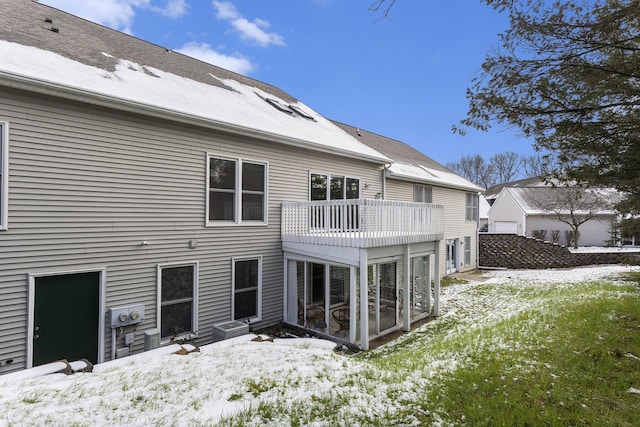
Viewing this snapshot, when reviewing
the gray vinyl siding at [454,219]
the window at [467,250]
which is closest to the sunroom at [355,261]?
the gray vinyl siding at [454,219]

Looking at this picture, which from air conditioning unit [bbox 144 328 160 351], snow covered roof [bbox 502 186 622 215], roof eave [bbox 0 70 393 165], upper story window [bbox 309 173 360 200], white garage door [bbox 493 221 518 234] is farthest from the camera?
white garage door [bbox 493 221 518 234]

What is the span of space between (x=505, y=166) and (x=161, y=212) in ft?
204

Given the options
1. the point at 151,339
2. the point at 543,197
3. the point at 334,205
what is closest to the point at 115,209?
the point at 151,339

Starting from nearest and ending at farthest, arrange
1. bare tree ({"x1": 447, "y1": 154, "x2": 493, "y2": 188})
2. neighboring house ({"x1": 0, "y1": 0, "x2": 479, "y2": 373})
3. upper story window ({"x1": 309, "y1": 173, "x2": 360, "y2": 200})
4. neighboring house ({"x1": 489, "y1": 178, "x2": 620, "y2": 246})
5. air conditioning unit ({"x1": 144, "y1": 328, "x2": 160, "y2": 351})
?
neighboring house ({"x1": 0, "y1": 0, "x2": 479, "y2": 373}), air conditioning unit ({"x1": 144, "y1": 328, "x2": 160, "y2": 351}), upper story window ({"x1": 309, "y1": 173, "x2": 360, "y2": 200}), neighboring house ({"x1": 489, "y1": 178, "x2": 620, "y2": 246}), bare tree ({"x1": 447, "y1": 154, "x2": 493, "y2": 188})

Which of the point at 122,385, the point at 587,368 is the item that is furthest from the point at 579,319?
the point at 122,385

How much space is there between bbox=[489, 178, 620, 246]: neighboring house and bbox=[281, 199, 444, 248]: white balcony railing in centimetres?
2042

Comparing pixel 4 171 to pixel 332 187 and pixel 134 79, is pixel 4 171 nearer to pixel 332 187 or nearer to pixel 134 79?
pixel 134 79

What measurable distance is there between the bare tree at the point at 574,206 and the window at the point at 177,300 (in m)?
25.1

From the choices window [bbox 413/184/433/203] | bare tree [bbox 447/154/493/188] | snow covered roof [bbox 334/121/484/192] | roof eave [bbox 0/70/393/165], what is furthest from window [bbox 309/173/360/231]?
bare tree [bbox 447/154/493/188]

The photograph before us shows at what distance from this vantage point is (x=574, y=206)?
82.9 ft

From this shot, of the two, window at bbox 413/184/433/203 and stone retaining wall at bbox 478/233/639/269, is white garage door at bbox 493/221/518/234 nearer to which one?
stone retaining wall at bbox 478/233/639/269

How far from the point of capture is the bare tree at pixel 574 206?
24.8 m

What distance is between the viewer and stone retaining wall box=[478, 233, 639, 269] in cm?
2030

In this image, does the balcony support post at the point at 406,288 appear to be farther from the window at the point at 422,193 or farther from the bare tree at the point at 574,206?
the bare tree at the point at 574,206
